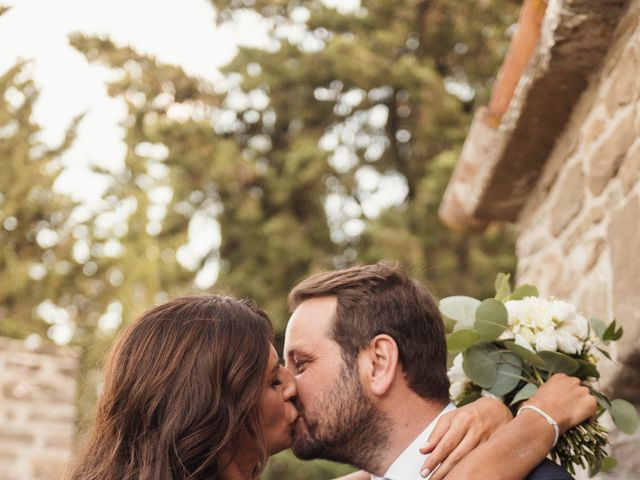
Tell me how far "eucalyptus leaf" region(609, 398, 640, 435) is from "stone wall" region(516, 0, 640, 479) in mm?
188

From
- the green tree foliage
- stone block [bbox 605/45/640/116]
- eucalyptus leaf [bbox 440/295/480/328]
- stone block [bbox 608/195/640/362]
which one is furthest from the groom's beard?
the green tree foliage

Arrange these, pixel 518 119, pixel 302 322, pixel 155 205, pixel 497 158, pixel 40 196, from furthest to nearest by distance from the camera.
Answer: pixel 155 205, pixel 40 196, pixel 497 158, pixel 518 119, pixel 302 322

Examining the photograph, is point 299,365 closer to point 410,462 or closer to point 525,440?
point 410,462

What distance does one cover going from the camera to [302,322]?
2.59 metres

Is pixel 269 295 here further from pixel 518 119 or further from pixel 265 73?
pixel 518 119

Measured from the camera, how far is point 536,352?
241 cm

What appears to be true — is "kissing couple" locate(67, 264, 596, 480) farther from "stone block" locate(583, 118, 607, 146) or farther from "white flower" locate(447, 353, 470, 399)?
"stone block" locate(583, 118, 607, 146)

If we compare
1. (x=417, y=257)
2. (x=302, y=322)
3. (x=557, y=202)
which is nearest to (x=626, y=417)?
(x=302, y=322)

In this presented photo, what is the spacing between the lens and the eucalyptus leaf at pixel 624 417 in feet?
8.05

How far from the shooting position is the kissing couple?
2197mm

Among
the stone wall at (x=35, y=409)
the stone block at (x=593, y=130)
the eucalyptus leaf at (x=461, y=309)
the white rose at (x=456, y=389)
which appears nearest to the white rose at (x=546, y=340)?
the eucalyptus leaf at (x=461, y=309)

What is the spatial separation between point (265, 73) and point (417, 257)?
3.15 meters

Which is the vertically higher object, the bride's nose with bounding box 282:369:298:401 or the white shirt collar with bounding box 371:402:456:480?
the bride's nose with bounding box 282:369:298:401

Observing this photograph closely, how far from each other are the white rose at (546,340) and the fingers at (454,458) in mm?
354
